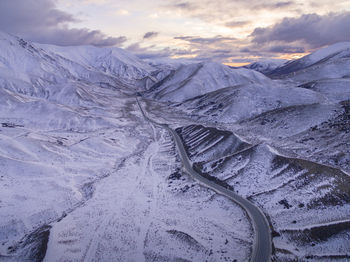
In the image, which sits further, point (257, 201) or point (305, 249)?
point (257, 201)

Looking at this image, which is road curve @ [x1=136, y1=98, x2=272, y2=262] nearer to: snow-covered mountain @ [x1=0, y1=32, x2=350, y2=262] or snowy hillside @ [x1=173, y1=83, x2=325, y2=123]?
snow-covered mountain @ [x1=0, y1=32, x2=350, y2=262]

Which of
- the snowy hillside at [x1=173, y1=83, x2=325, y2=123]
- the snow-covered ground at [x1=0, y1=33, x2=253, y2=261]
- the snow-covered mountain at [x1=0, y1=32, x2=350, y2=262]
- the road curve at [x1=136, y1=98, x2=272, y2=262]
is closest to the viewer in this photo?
the road curve at [x1=136, y1=98, x2=272, y2=262]

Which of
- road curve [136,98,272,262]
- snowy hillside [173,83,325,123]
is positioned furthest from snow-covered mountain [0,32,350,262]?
snowy hillside [173,83,325,123]

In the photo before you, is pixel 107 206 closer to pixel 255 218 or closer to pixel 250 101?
pixel 255 218

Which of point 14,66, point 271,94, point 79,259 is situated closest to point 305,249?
point 79,259

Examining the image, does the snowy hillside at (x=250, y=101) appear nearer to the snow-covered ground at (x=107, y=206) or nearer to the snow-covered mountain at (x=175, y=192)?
the snow-covered mountain at (x=175, y=192)

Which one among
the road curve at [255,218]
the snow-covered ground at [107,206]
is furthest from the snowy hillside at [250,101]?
the road curve at [255,218]

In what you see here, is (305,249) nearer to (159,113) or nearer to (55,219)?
(55,219)

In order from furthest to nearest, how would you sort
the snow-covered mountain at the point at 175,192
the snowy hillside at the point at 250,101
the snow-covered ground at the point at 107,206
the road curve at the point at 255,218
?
the snowy hillside at the point at 250,101 → the snow-covered ground at the point at 107,206 → the snow-covered mountain at the point at 175,192 → the road curve at the point at 255,218

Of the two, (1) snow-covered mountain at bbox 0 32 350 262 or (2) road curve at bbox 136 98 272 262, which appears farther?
(1) snow-covered mountain at bbox 0 32 350 262

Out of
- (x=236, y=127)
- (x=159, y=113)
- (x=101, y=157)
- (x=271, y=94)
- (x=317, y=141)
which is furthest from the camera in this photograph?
(x=159, y=113)

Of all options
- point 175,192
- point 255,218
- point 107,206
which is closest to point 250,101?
point 175,192
